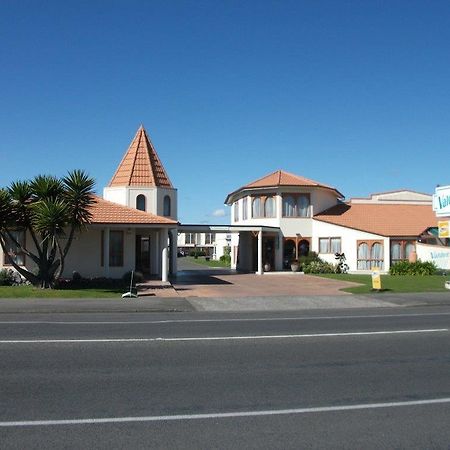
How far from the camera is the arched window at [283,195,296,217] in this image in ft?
140

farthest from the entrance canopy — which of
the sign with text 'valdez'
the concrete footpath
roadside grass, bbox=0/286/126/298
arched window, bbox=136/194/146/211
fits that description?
the concrete footpath

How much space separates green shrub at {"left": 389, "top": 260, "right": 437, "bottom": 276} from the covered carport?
8.67 metres

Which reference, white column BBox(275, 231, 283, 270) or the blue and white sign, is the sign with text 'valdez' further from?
white column BBox(275, 231, 283, 270)

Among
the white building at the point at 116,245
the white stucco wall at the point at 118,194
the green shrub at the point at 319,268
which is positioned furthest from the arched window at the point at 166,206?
the green shrub at the point at 319,268

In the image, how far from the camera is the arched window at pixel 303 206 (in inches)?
1681

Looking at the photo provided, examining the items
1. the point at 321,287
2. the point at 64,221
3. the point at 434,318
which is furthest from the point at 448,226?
the point at 64,221

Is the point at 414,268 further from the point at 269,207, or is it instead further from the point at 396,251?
the point at 269,207

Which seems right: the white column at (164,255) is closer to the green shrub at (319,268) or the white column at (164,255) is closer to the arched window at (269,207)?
the green shrub at (319,268)

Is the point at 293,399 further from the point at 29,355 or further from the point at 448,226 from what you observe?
the point at 448,226

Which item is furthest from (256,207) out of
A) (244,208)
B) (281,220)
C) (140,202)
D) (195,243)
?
(195,243)

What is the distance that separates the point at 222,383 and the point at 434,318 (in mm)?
9597

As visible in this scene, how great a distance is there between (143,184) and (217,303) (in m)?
17.9

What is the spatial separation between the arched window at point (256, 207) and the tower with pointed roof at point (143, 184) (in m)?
7.99

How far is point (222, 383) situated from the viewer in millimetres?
7832
